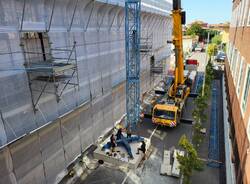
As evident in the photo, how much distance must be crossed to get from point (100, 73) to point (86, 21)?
11.7 ft

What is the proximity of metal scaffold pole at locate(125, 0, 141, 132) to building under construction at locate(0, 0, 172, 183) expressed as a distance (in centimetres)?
83

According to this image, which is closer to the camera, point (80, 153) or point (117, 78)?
point (80, 153)

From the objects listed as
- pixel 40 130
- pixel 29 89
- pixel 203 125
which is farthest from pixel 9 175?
pixel 203 125

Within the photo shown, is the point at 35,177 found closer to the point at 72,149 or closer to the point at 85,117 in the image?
the point at 72,149

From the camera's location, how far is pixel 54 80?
347 inches

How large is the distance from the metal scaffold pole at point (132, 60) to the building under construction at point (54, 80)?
83cm

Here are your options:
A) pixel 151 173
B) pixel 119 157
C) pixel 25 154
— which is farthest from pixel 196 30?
pixel 25 154

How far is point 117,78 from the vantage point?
1700 centimetres

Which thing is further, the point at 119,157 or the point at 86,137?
the point at 86,137

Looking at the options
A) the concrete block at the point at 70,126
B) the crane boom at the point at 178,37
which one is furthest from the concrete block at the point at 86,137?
the crane boom at the point at 178,37

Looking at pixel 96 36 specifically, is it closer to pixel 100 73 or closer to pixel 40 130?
pixel 100 73

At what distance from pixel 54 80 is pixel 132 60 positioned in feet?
29.8

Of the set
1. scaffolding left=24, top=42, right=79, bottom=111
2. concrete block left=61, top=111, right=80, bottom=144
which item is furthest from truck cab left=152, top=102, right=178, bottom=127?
scaffolding left=24, top=42, right=79, bottom=111

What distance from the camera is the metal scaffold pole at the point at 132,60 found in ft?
50.3
